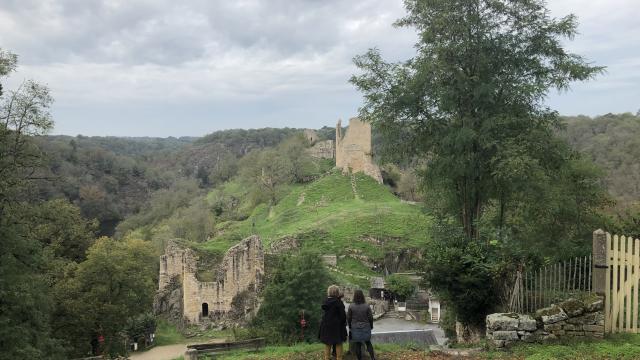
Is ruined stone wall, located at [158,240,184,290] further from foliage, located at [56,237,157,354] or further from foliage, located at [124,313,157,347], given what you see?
foliage, located at [56,237,157,354]

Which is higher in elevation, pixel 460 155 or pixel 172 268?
pixel 460 155

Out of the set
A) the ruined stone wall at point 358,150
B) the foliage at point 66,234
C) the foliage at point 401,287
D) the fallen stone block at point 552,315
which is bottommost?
the foliage at point 401,287

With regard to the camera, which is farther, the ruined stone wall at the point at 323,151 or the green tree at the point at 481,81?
the ruined stone wall at the point at 323,151

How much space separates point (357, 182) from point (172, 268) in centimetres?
2409

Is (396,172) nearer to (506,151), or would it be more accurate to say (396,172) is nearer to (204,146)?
(506,151)

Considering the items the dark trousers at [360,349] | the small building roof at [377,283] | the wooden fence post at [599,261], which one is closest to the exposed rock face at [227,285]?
the small building roof at [377,283]

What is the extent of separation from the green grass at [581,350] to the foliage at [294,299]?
11813 millimetres

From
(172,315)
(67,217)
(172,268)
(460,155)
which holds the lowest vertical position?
(172,315)

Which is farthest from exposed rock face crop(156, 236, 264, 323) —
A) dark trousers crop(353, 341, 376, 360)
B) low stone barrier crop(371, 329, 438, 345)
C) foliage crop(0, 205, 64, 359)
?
dark trousers crop(353, 341, 376, 360)

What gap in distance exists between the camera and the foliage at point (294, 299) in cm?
2069

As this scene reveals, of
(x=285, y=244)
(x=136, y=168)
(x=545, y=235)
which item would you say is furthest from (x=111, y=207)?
(x=545, y=235)

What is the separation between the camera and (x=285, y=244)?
37281 mm

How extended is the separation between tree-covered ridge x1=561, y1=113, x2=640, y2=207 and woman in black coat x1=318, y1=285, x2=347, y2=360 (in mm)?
37282

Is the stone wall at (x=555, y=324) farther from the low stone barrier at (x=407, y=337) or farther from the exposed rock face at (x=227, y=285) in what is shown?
the exposed rock face at (x=227, y=285)
